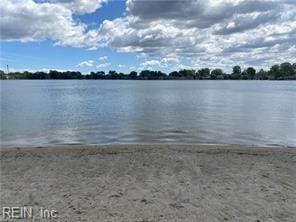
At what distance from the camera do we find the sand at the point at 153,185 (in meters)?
5.57

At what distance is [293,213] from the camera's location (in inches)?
220

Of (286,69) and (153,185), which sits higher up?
(286,69)

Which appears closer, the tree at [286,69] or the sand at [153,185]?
the sand at [153,185]

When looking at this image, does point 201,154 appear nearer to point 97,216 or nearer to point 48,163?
point 48,163

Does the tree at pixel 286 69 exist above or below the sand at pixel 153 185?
above

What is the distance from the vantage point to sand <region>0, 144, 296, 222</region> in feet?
18.3

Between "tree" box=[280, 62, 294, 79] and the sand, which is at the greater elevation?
"tree" box=[280, 62, 294, 79]

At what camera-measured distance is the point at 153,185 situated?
7.05 metres

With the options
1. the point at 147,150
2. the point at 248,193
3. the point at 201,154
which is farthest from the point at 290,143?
the point at 248,193

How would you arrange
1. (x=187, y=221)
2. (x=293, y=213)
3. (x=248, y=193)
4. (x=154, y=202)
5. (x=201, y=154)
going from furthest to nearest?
(x=201, y=154) < (x=248, y=193) < (x=154, y=202) < (x=293, y=213) < (x=187, y=221)

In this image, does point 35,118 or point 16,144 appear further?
point 35,118

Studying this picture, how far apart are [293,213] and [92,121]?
17.3 meters

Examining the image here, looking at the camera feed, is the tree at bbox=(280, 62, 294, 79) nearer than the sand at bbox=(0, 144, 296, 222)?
No

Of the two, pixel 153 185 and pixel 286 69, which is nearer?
pixel 153 185
